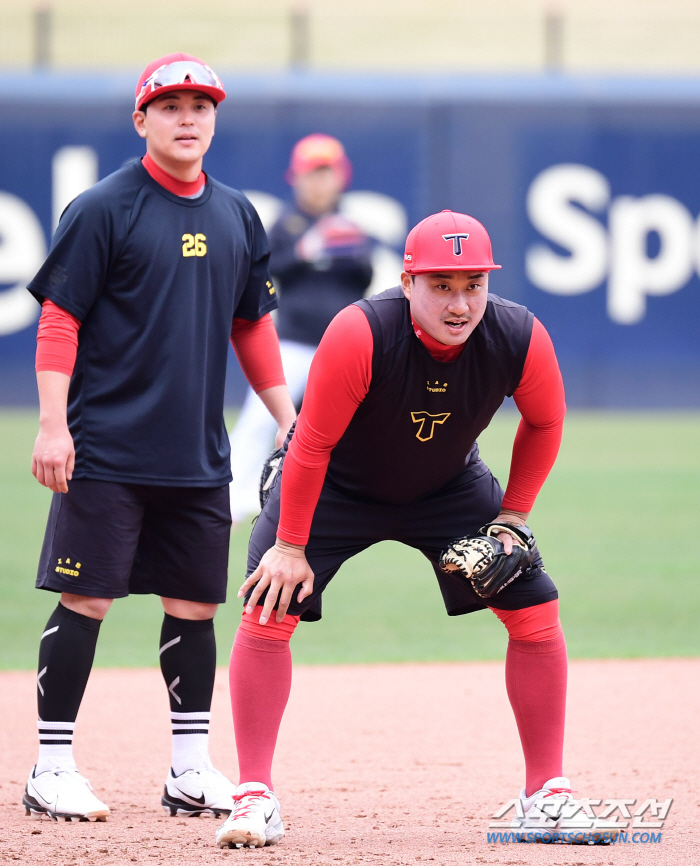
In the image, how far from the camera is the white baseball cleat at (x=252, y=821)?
3.08 metres

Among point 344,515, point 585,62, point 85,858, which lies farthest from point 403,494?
point 585,62

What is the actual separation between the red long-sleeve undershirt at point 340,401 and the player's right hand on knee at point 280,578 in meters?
0.04

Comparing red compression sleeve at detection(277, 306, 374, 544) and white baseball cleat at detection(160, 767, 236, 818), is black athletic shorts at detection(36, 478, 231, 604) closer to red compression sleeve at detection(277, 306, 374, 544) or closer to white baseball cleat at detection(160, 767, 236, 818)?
red compression sleeve at detection(277, 306, 374, 544)

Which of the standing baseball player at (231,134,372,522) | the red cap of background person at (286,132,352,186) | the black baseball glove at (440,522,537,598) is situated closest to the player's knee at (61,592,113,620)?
the black baseball glove at (440,522,537,598)

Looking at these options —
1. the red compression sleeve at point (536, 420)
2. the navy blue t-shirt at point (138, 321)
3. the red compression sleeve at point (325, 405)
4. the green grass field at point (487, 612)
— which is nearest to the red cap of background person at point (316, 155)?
the green grass field at point (487, 612)

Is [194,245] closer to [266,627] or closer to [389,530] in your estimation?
[389,530]

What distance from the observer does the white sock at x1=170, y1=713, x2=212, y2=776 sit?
11.8ft

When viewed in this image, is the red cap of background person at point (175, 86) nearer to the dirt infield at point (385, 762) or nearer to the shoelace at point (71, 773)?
the shoelace at point (71, 773)

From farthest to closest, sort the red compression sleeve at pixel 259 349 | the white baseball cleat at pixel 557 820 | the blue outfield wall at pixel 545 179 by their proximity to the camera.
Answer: the blue outfield wall at pixel 545 179 → the red compression sleeve at pixel 259 349 → the white baseball cleat at pixel 557 820

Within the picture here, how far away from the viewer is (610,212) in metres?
15.9

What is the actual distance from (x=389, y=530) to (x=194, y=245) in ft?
3.21

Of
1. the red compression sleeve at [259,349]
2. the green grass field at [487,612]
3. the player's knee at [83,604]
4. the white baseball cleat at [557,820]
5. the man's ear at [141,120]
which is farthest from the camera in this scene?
the green grass field at [487,612]

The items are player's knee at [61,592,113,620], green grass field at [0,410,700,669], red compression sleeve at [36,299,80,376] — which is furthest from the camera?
green grass field at [0,410,700,669]

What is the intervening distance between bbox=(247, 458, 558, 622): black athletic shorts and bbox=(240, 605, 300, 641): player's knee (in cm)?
3
